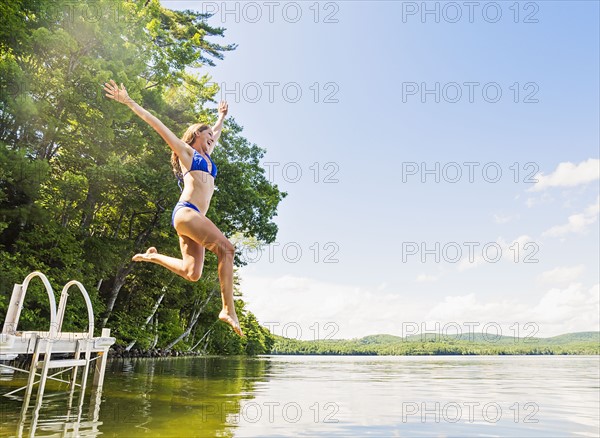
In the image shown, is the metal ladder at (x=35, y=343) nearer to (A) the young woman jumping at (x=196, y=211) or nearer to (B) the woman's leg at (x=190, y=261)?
(B) the woman's leg at (x=190, y=261)

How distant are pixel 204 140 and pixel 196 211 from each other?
825 millimetres

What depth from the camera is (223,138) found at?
88.4ft

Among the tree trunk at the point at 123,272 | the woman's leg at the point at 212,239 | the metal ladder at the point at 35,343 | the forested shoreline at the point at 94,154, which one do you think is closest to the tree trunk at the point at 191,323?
the forested shoreline at the point at 94,154

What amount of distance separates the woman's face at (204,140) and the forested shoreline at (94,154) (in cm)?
1166

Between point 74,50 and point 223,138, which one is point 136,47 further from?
point 223,138

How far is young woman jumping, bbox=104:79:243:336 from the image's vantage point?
4.38 metres

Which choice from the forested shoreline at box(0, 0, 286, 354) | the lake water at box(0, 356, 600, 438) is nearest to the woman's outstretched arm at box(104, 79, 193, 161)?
the lake water at box(0, 356, 600, 438)

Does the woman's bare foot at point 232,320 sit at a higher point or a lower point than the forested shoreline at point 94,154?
lower

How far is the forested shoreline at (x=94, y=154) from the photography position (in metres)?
15.7

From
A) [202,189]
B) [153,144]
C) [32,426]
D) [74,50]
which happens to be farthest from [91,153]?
[202,189]

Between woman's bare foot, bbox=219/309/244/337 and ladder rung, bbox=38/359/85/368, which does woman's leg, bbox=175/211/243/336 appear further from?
ladder rung, bbox=38/359/85/368

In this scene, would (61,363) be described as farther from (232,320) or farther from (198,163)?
(198,163)

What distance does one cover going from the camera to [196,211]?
450 centimetres

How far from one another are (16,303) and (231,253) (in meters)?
5.12
